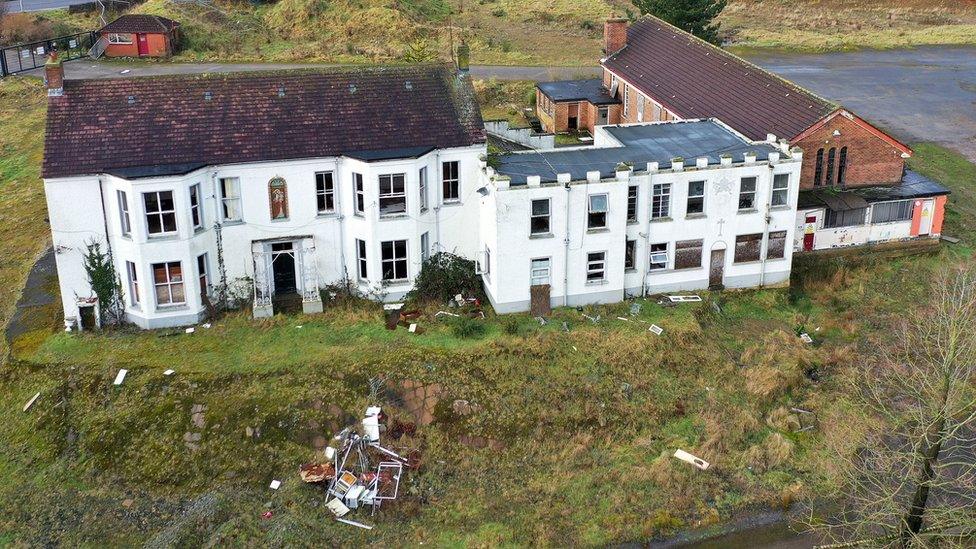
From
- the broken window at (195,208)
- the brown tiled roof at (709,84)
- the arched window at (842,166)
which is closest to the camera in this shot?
the broken window at (195,208)

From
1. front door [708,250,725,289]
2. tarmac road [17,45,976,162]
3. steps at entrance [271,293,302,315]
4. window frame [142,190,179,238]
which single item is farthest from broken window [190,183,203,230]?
tarmac road [17,45,976,162]

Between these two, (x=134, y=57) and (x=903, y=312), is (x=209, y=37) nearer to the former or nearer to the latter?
(x=134, y=57)

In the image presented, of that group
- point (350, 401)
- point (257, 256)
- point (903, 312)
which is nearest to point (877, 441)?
point (903, 312)

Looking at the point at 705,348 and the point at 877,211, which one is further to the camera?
the point at 877,211

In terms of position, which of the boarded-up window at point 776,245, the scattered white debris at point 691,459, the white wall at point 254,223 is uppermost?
the white wall at point 254,223

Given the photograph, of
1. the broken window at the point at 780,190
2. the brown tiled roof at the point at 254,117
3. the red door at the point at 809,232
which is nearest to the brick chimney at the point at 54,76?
the brown tiled roof at the point at 254,117

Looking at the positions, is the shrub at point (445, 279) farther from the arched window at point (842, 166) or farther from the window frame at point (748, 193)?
the arched window at point (842, 166)

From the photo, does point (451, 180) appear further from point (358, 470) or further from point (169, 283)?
point (358, 470)
